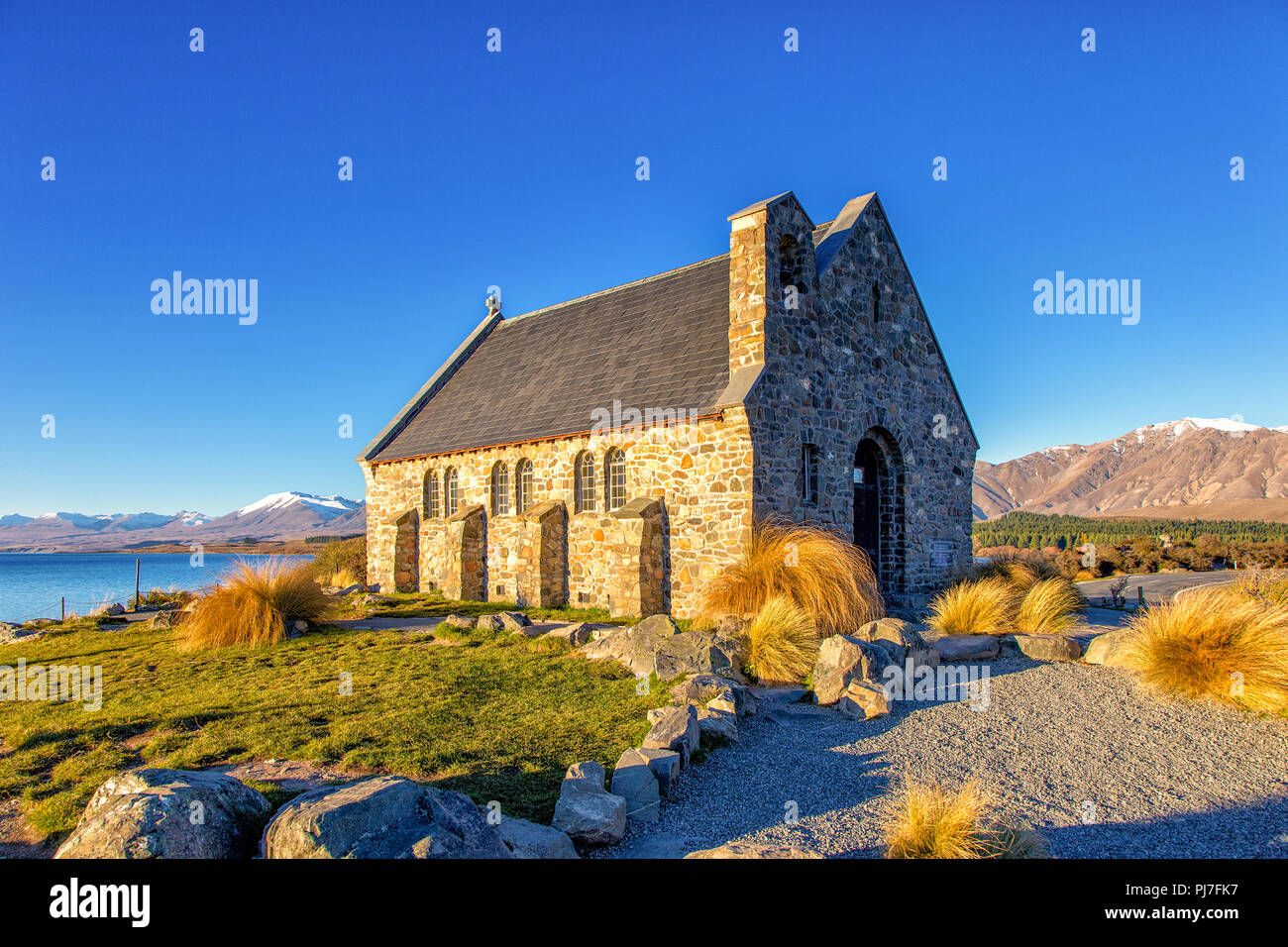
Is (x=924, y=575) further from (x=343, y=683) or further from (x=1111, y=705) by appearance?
(x=343, y=683)

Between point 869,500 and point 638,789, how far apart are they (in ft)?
43.0

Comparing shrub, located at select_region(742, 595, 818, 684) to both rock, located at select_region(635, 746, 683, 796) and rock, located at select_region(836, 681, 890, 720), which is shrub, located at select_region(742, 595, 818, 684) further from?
rock, located at select_region(635, 746, 683, 796)

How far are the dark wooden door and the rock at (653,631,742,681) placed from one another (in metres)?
8.11

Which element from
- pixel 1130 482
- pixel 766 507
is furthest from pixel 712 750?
pixel 1130 482

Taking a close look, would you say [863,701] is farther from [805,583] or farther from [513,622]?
[513,622]

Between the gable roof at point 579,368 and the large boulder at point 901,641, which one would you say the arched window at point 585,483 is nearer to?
the gable roof at point 579,368

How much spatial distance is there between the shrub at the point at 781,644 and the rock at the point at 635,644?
131 centimetres

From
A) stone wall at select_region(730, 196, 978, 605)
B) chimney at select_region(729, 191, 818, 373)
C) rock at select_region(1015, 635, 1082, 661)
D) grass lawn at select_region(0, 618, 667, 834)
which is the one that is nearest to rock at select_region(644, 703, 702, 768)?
grass lawn at select_region(0, 618, 667, 834)

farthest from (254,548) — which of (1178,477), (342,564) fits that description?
(1178,477)

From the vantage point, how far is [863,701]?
8.05m

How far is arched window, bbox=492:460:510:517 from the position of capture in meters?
19.3

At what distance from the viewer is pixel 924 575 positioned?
17422mm

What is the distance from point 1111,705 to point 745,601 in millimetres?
5500

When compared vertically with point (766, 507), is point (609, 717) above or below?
below
